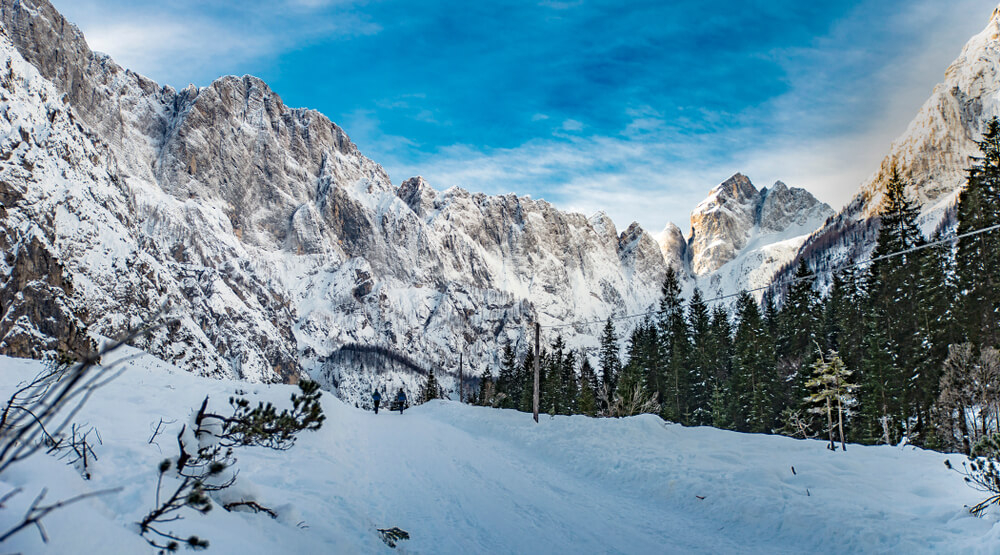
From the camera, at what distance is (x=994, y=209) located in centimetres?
2662

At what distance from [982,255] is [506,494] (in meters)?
31.8

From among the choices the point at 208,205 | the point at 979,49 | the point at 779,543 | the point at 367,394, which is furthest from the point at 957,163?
the point at 208,205

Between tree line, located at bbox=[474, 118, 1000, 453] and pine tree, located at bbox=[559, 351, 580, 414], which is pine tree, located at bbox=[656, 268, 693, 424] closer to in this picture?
tree line, located at bbox=[474, 118, 1000, 453]

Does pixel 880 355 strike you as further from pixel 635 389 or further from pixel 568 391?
pixel 568 391

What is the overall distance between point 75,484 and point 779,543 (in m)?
10.0

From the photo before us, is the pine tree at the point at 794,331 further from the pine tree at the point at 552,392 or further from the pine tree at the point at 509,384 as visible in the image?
the pine tree at the point at 509,384

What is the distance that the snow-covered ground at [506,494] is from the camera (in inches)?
155

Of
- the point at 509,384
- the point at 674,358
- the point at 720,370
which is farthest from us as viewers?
the point at 509,384

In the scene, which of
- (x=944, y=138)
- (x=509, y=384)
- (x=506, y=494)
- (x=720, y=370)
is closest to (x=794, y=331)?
(x=720, y=370)

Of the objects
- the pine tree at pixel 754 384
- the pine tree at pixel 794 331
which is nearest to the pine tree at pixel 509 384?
the pine tree at pixel 754 384

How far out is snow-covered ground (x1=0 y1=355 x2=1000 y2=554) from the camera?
3.93m

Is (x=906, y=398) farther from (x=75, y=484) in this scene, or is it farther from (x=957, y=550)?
(x=75, y=484)

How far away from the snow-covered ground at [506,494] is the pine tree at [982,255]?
18585 mm

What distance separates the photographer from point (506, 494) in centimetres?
1066
